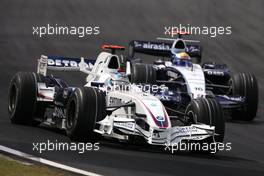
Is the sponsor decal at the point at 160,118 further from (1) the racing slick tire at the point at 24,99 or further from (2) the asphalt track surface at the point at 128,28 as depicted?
(1) the racing slick tire at the point at 24,99

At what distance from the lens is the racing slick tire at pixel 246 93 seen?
18750 mm

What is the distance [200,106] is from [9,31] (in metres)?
17.3

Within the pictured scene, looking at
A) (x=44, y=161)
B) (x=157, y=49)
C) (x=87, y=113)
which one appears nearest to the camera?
(x=44, y=161)

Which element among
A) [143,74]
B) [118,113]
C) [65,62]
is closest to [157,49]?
[143,74]

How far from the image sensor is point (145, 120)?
43.1ft

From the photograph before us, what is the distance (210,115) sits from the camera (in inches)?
529

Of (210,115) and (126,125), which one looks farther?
(210,115)

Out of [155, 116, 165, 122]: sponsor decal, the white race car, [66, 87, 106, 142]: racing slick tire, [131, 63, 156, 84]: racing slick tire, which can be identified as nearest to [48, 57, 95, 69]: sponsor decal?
the white race car

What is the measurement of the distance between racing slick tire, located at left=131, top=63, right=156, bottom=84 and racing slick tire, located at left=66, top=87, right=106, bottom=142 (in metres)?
5.72

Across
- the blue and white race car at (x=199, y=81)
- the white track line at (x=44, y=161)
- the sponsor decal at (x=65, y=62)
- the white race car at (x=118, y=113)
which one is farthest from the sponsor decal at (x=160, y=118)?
the sponsor decal at (x=65, y=62)

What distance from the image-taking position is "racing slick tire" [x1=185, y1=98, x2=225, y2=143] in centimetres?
1338

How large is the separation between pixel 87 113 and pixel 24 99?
2746mm

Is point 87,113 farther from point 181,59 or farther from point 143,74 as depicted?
point 181,59

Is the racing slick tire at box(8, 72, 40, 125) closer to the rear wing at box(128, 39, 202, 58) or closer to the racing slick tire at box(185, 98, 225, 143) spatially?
the racing slick tire at box(185, 98, 225, 143)
